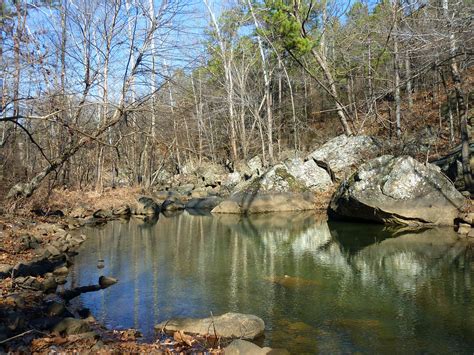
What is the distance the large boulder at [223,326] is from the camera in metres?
6.35

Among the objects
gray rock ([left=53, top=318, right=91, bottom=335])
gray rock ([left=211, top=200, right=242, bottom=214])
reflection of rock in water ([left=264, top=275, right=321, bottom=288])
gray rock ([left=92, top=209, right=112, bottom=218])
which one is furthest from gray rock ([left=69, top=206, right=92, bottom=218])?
gray rock ([left=53, top=318, right=91, bottom=335])

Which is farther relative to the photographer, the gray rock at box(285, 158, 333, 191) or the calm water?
the gray rock at box(285, 158, 333, 191)

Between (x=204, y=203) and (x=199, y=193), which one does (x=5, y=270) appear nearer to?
(x=204, y=203)

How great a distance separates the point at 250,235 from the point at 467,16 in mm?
9540

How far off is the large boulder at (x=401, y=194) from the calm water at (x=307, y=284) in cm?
78

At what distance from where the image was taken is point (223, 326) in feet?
21.2

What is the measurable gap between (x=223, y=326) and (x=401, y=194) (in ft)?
36.1

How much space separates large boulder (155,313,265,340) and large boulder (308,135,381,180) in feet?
51.6

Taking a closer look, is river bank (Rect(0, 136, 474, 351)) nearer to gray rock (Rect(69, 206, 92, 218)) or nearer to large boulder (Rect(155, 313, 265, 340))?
gray rock (Rect(69, 206, 92, 218))

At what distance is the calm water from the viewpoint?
6522mm

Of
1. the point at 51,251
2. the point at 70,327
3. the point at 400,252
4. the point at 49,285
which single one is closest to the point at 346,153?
the point at 400,252

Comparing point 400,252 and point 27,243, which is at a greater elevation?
point 27,243

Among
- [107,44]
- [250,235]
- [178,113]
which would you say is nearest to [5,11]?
[107,44]

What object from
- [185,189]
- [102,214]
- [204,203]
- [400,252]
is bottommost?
[400,252]
